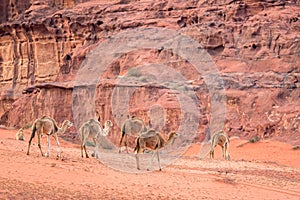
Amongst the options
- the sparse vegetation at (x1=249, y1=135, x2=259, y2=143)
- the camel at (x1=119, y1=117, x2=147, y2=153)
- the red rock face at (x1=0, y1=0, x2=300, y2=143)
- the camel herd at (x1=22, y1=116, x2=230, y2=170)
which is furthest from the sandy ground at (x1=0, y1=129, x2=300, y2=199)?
the red rock face at (x1=0, y1=0, x2=300, y2=143)

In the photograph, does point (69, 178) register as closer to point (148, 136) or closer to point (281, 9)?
point (148, 136)

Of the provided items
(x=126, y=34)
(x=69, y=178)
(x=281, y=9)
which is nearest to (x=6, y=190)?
(x=69, y=178)

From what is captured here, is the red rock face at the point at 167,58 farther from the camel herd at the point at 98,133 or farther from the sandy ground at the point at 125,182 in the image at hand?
the sandy ground at the point at 125,182

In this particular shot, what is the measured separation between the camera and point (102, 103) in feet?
152

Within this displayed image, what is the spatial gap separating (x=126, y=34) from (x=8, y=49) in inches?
1010

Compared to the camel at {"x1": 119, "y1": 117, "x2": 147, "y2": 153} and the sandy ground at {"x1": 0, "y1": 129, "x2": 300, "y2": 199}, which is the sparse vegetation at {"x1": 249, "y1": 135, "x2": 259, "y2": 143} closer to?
the camel at {"x1": 119, "y1": 117, "x2": 147, "y2": 153}

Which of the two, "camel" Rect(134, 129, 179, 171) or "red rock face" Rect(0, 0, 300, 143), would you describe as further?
"red rock face" Rect(0, 0, 300, 143)

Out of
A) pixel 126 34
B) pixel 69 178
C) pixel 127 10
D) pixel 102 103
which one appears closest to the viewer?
pixel 69 178

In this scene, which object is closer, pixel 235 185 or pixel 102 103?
pixel 235 185

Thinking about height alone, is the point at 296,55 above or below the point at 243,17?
below

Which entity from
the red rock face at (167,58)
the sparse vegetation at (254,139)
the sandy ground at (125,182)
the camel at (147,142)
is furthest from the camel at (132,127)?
the red rock face at (167,58)

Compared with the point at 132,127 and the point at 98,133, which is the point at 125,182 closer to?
the point at 98,133

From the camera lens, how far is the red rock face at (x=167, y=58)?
3853cm

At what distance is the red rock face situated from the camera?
38531 mm
